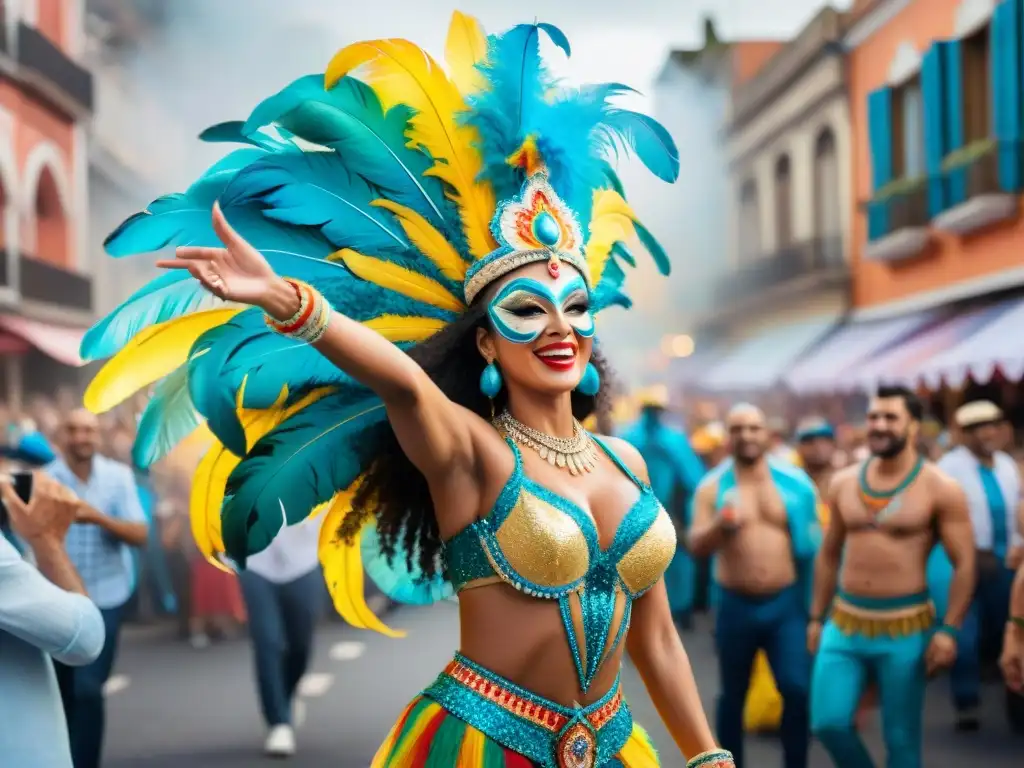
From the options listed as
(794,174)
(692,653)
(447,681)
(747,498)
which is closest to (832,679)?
(747,498)

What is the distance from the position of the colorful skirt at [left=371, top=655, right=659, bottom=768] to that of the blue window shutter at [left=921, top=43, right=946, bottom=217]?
13323 mm

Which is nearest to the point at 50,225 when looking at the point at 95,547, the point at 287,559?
the point at 287,559

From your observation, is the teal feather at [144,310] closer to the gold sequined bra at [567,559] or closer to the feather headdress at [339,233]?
the feather headdress at [339,233]

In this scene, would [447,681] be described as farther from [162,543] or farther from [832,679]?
[162,543]

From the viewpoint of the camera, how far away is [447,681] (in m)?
3.28

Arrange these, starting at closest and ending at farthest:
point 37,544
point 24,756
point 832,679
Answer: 1. point 24,756
2. point 37,544
3. point 832,679

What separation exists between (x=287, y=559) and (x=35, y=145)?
550 inches

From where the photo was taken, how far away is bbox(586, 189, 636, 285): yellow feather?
147 inches

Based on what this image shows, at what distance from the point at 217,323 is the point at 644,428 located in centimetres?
759

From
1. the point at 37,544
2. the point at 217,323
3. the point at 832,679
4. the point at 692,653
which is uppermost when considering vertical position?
the point at 217,323

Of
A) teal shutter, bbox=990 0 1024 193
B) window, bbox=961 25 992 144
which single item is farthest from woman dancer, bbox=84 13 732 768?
window, bbox=961 25 992 144

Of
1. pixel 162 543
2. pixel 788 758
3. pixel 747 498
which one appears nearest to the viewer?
pixel 788 758

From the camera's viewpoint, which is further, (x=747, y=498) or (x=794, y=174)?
(x=794, y=174)

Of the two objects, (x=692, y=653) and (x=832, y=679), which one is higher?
(x=832, y=679)
